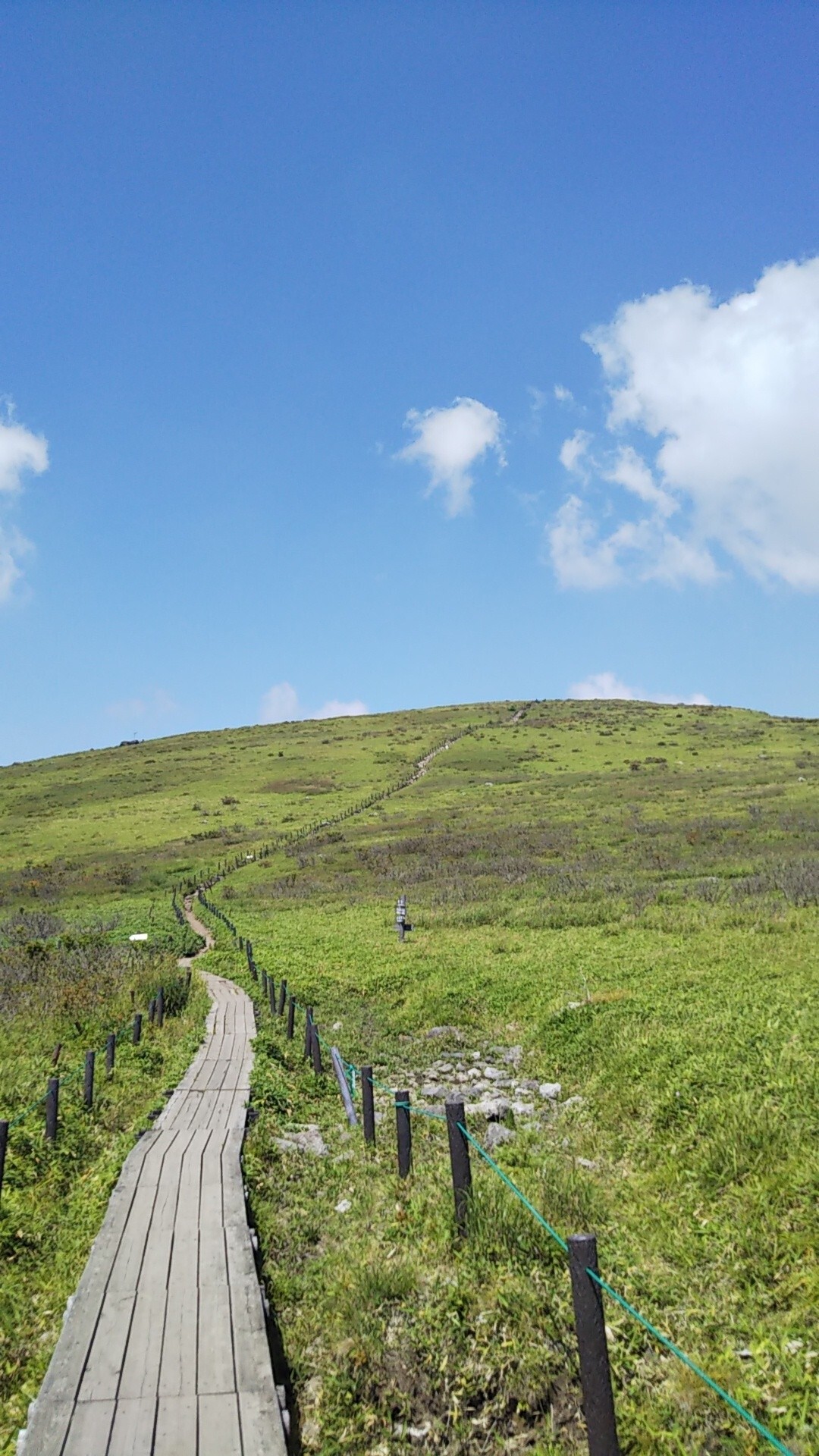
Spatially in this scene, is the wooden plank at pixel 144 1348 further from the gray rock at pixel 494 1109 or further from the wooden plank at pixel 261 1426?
the gray rock at pixel 494 1109

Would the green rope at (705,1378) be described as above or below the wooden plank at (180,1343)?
above

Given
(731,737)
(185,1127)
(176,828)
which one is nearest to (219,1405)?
(185,1127)

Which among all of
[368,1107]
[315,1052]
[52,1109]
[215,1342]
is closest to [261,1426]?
[215,1342]

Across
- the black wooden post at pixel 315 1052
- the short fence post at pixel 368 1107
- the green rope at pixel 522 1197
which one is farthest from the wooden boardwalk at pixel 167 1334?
the black wooden post at pixel 315 1052

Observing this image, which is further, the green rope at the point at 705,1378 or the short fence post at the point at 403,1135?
the short fence post at the point at 403,1135

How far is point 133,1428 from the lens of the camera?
5633 millimetres

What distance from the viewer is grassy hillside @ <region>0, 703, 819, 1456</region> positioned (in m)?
6.27

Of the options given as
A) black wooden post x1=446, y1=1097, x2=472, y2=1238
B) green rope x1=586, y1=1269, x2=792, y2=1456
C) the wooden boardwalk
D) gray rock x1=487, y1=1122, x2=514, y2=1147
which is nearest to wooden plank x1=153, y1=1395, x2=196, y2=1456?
the wooden boardwalk

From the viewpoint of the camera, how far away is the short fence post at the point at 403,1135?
32.0ft

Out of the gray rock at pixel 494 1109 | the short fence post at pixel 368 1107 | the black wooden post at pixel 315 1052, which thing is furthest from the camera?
the black wooden post at pixel 315 1052

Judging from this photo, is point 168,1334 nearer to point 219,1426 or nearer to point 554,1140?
point 219,1426

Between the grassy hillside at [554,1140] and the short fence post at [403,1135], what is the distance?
0.19 m

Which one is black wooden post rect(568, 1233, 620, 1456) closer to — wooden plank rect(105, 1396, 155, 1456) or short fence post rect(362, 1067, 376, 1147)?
wooden plank rect(105, 1396, 155, 1456)

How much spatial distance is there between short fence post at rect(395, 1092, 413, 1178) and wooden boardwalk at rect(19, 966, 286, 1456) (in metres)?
1.94
